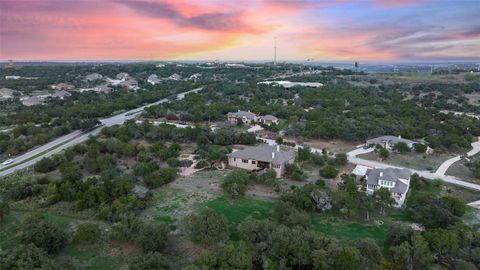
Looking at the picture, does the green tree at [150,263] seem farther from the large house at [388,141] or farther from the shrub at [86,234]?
the large house at [388,141]

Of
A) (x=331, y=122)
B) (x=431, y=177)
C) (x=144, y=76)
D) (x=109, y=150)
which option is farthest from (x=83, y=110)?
(x=144, y=76)

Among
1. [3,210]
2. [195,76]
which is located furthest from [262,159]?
[195,76]

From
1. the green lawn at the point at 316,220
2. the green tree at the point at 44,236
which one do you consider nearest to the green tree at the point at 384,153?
the green lawn at the point at 316,220

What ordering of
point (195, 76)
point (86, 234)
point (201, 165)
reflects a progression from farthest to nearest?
1. point (195, 76)
2. point (201, 165)
3. point (86, 234)

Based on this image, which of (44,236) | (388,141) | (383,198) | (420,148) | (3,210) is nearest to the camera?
(44,236)

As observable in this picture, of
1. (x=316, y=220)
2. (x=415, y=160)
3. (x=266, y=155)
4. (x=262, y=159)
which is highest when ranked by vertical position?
(x=266, y=155)

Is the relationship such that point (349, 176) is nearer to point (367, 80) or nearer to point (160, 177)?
point (160, 177)

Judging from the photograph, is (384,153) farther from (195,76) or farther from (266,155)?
(195,76)
